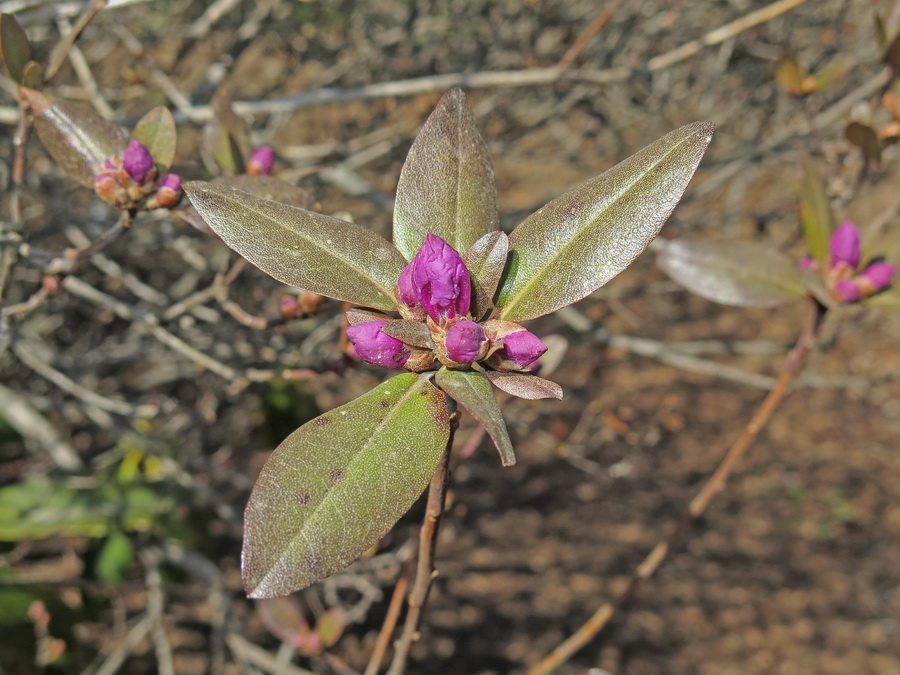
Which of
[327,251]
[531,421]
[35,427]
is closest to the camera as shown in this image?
[327,251]

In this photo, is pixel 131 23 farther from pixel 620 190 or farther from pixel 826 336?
pixel 620 190

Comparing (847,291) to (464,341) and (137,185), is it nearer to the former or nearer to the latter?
(464,341)

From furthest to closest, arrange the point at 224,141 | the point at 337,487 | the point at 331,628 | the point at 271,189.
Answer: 1. the point at 331,628
2. the point at 224,141
3. the point at 271,189
4. the point at 337,487

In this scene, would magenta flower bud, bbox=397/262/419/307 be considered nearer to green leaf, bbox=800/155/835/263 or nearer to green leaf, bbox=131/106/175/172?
green leaf, bbox=131/106/175/172

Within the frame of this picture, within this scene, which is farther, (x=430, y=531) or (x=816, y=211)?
(x=816, y=211)

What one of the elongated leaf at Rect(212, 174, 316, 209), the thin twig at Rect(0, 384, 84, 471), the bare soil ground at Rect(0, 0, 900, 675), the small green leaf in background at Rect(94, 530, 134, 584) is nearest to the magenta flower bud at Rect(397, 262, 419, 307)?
the elongated leaf at Rect(212, 174, 316, 209)

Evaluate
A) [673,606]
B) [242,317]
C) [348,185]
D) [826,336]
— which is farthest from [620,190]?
[673,606]

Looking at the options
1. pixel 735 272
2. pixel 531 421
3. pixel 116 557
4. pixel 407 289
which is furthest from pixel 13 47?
pixel 531 421
